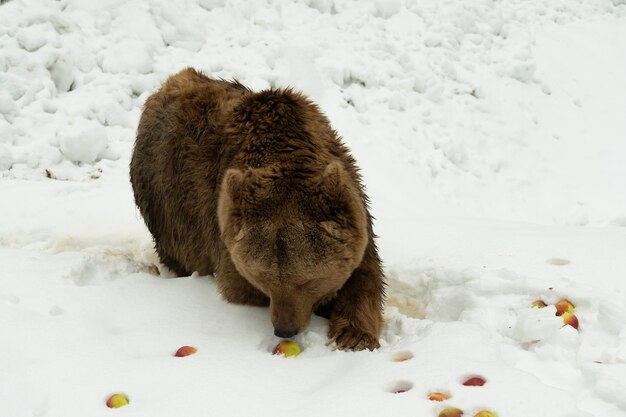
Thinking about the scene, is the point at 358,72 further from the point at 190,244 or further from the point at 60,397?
the point at 60,397

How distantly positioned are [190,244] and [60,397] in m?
2.05

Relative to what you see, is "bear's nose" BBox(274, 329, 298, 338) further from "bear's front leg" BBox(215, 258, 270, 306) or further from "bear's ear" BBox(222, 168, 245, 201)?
"bear's ear" BBox(222, 168, 245, 201)

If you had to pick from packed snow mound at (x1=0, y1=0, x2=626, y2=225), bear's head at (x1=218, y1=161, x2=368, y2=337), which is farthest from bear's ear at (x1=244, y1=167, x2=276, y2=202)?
packed snow mound at (x1=0, y1=0, x2=626, y2=225)

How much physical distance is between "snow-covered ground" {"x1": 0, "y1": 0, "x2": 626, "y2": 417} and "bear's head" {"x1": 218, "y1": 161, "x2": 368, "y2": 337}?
0.31 meters

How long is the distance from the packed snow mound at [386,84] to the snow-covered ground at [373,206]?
0.03 metres

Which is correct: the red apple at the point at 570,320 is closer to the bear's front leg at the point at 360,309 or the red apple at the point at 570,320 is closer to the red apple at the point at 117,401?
the bear's front leg at the point at 360,309

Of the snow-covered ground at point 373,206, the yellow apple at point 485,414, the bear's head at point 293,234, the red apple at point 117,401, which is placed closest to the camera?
the yellow apple at point 485,414

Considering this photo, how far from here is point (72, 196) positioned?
599cm

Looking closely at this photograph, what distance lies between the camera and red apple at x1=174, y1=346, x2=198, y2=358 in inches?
134

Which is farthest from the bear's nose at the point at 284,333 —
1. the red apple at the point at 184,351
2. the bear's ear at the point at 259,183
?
the bear's ear at the point at 259,183

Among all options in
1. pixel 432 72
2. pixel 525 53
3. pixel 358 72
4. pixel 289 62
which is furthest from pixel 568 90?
pixel 289 62

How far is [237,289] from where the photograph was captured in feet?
13.5

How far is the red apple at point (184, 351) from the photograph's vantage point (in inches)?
134

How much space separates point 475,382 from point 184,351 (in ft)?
4.94
